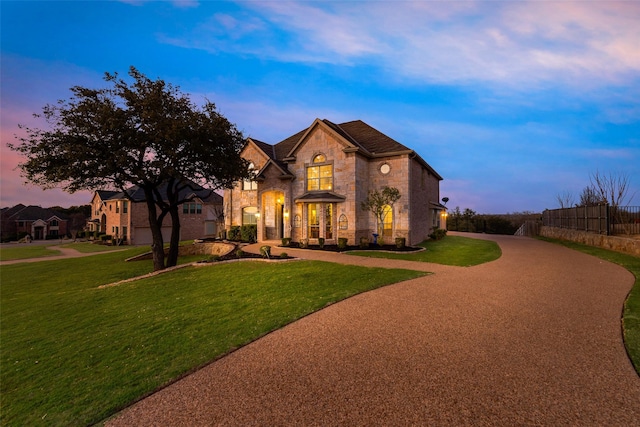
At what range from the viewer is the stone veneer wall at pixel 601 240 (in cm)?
1458

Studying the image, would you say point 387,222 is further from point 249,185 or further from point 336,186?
point 249,185

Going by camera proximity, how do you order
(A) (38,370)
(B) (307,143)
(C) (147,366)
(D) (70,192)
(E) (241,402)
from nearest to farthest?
(E) (241,402), (C) (147,366), (A) (38,370), (D) (70,192), (B) (307,143)

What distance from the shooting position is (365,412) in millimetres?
3480

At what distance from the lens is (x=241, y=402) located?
3787 mm

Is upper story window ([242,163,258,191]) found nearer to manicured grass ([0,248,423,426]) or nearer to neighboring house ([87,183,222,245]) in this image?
manicured grass ([0,248,423,426])

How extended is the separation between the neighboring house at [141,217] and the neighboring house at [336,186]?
17.3 m

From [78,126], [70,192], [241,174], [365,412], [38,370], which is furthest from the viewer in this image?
[241,174]

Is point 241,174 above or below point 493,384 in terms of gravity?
above

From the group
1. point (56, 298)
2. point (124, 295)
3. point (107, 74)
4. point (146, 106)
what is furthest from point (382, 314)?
point (107, 74)

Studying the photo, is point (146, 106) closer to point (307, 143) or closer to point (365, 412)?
point (307, 143)

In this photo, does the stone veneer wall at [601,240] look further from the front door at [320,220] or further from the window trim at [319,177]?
the window trim at [319,177]

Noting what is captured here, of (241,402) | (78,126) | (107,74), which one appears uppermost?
(107,74)

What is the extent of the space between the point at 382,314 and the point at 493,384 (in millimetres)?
2971

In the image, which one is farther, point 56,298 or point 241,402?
point 56,298
